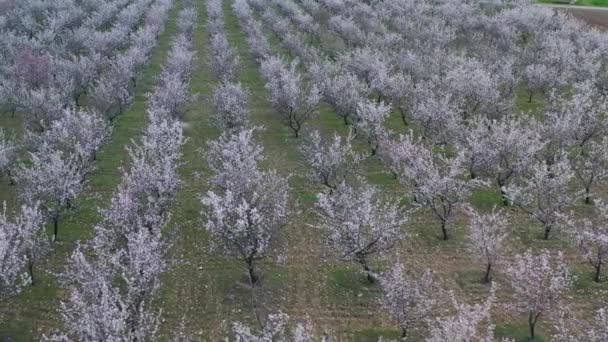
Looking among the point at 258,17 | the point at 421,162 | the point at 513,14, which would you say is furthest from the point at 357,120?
the point at 258,17

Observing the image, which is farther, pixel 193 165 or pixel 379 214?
pixel 193 165

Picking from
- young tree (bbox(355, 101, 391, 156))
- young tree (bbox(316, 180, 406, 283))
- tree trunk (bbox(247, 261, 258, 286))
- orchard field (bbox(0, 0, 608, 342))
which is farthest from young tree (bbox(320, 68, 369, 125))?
tree trunk (bbox(247, 261, 258, 286))

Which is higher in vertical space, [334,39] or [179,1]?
[334,39]

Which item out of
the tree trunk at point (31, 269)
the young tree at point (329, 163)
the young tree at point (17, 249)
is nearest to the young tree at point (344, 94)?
the young tree at point (329, 163)

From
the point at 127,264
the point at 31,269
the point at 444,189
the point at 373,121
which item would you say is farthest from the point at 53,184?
the point at 444,189

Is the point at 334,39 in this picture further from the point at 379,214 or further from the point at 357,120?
the point at 379,214

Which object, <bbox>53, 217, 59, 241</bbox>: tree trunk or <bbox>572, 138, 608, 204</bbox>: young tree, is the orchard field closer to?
<bbox>572, 138, 608, 204</bbox>: young tree
